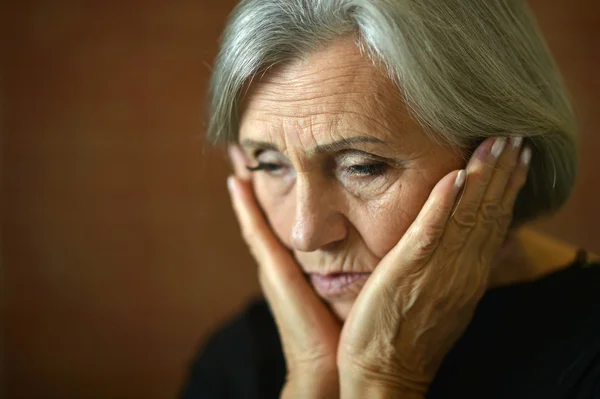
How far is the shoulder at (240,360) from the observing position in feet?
5.34

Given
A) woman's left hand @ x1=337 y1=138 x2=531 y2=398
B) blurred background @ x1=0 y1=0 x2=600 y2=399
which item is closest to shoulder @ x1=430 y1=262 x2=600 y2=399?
woman's left hand @ x1=337 y1=138 x2=531 y2=398

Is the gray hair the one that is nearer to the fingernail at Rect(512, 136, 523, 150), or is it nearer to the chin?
the fingernail at Rect(512, 136, 523, 150)

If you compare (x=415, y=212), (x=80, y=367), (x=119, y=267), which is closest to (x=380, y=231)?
(x=415, y=212)

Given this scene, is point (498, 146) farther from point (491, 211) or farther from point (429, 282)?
point (429, 282)

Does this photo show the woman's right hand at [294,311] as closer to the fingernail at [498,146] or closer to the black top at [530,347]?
the black top at [530,347]

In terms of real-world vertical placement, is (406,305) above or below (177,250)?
below

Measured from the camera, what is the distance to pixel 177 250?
2.47 metres

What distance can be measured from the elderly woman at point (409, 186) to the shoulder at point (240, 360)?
26cm

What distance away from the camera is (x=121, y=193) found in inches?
95.3

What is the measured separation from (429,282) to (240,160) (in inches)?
23.8

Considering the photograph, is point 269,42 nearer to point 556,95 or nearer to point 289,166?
point 289,166

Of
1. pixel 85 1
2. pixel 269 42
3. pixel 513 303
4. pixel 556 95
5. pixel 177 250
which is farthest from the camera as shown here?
pixel 177 250

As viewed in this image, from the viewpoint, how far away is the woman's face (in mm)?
1116

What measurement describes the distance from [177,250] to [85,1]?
42.4 inches
